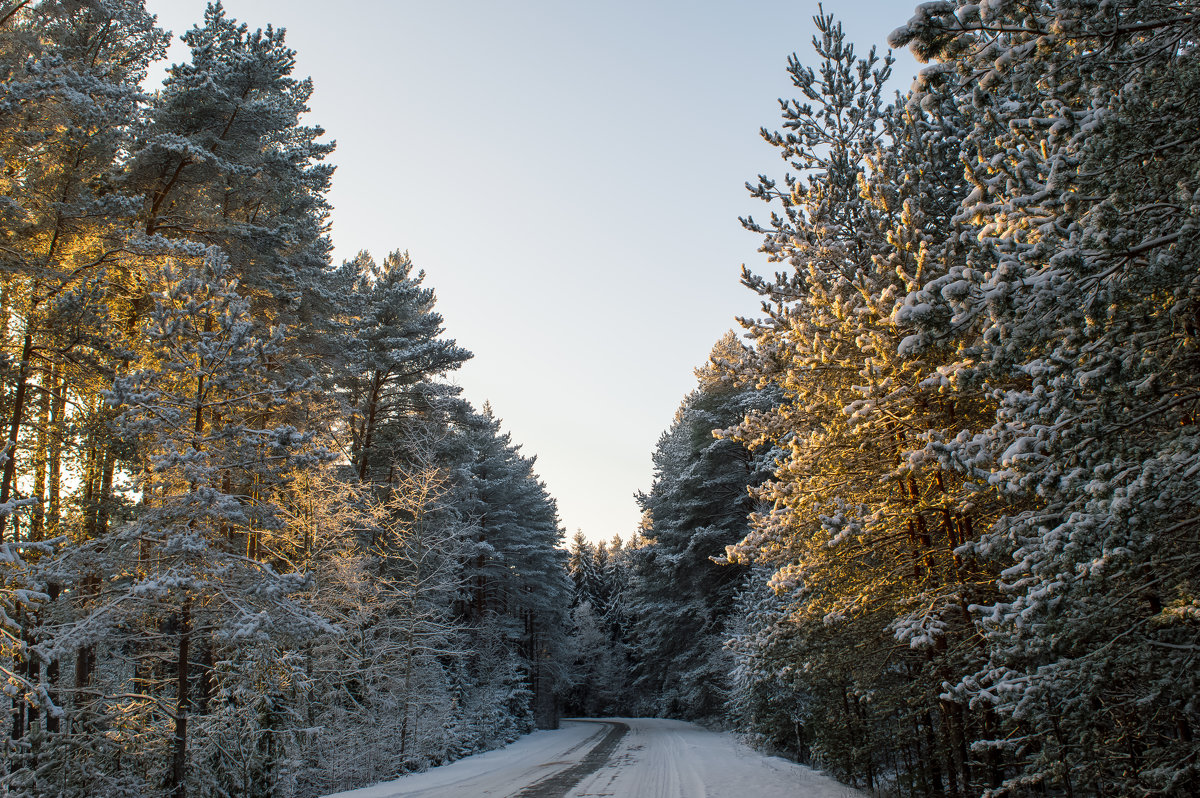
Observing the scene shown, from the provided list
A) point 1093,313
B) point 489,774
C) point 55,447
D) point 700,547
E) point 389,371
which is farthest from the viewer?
point 700,547

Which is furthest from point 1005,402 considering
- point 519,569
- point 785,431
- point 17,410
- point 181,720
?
point 519,569

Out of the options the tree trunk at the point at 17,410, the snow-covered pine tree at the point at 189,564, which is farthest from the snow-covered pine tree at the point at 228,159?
the snow-covered pine tree at the point at 189,564

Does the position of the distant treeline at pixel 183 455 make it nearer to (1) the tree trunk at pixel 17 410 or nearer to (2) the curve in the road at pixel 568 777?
(1) the tree trunk at pixel 17 410

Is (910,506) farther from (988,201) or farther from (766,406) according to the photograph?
(766,406)

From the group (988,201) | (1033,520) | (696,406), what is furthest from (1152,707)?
(696,406)

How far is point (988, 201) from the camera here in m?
5.02

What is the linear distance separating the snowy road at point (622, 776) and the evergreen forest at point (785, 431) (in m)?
1.22

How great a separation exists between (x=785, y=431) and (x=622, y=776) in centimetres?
853

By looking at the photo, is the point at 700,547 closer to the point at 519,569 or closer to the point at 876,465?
the point at 519,569

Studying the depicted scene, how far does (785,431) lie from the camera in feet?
33.5

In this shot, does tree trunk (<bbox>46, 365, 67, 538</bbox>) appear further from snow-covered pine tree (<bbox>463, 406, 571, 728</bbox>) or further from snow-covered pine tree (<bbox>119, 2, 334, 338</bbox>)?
snow-covered pine tree (<bbox>463, 406, 571, 728</bbox>)

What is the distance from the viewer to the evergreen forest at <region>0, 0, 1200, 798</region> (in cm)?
→ 416

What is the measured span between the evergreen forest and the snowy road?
122cm

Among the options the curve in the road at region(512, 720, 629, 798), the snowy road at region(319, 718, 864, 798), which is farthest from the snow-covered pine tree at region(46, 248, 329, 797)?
the curve in the road at region(512, 720, 629, 798)
